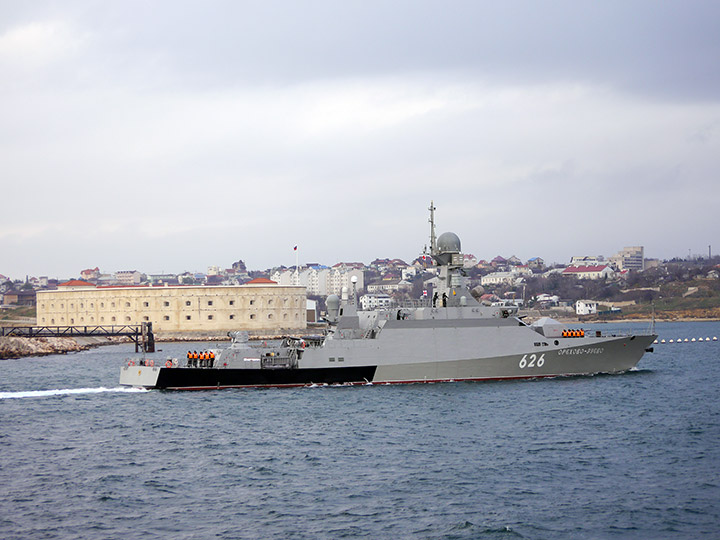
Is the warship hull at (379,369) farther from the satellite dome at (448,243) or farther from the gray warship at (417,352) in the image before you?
the satellite dome at (448,243)

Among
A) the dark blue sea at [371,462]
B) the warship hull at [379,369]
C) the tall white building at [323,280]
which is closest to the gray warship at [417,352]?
the warship hull at [379,369]

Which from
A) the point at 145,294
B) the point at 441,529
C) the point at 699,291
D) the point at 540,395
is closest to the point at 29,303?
the point at 145,294

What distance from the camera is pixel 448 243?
33.5m

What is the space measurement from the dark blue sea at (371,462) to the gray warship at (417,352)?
2.64 feet

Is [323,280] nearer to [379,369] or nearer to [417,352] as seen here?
[379,369]

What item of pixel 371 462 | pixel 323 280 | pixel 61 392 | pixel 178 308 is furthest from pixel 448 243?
pixel 323 280

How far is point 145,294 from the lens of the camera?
91188 mm

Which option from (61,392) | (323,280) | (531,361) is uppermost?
(323,280)

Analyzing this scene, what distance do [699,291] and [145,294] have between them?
273 ft

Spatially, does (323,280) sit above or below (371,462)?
above

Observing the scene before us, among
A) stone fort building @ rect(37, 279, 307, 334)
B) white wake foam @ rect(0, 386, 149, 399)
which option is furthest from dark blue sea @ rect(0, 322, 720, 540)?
stone fort building @ rect(37, 279, 307, 334)

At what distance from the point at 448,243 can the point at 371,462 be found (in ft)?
52.0

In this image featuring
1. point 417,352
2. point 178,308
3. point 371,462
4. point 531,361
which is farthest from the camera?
point 178,308

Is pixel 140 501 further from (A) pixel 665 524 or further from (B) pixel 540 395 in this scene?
(B) pixel 540 395
